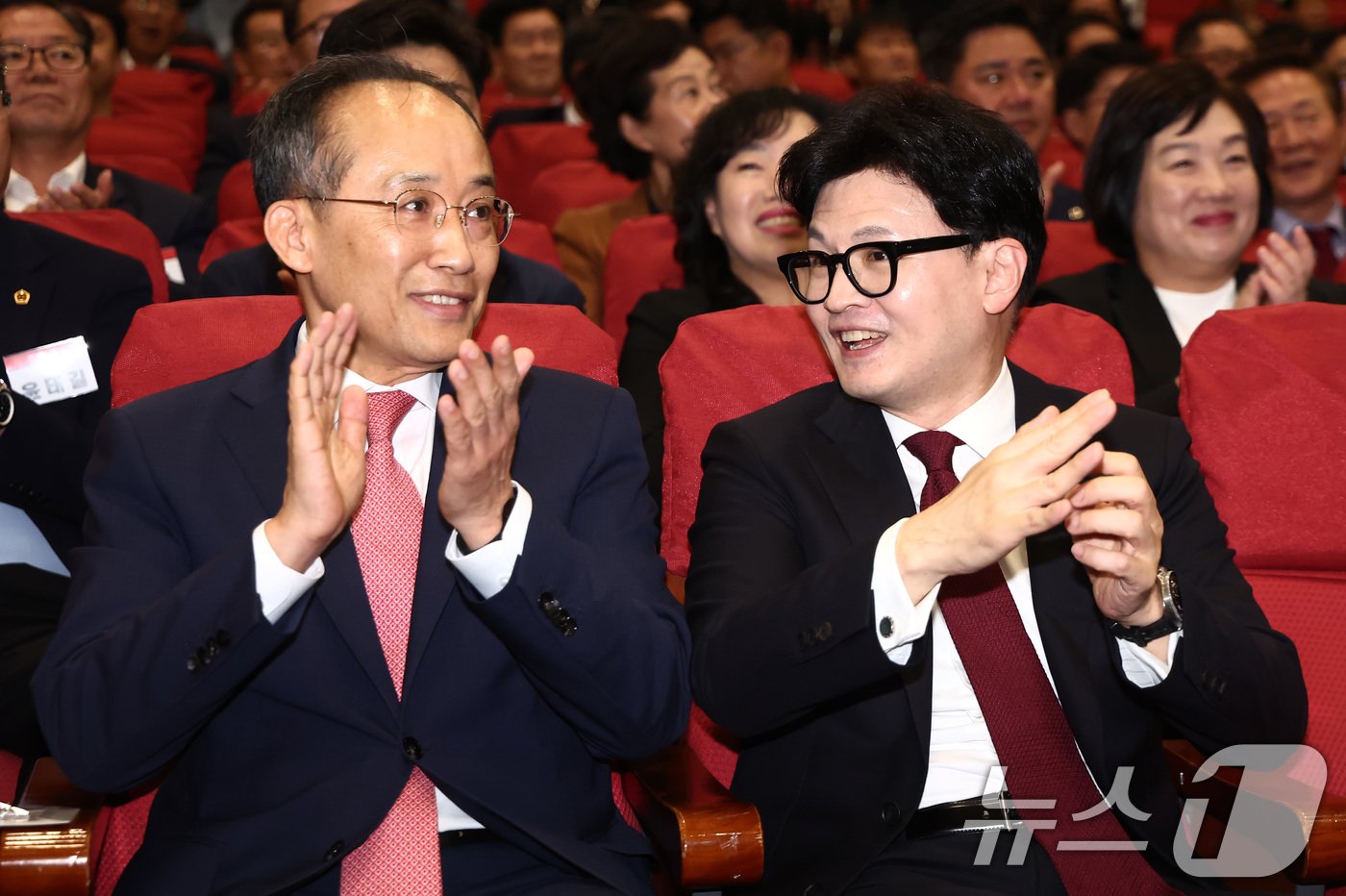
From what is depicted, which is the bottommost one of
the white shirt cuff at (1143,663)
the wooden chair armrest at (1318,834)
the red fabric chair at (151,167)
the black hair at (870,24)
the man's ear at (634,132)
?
the wooden chair armrest at (1318,834)

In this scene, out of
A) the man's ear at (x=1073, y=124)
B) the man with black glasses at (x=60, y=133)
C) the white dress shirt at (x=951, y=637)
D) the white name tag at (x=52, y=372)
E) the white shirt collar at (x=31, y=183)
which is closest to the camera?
the white dress shirt at (x=951, y=637)

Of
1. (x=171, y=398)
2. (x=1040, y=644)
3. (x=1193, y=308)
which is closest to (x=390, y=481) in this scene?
(x=171, y=398)

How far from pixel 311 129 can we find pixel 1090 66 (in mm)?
3960

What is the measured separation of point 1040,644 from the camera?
1901 millimetres

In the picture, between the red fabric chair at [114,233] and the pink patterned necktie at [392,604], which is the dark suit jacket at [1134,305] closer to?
the pink patterned necktie at [392,604]

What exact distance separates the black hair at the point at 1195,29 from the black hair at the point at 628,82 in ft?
7.68

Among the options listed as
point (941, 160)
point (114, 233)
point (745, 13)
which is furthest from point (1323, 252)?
point (114, 233)

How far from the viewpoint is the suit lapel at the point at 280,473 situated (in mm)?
1757

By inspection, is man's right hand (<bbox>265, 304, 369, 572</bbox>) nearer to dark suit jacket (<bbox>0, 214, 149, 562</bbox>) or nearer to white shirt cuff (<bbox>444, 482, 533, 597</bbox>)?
white shirt cuff (<bbox>444, 482, 533, 597</bbox>)

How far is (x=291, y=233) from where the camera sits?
6.51 ft

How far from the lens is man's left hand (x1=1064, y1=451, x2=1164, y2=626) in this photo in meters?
1.63

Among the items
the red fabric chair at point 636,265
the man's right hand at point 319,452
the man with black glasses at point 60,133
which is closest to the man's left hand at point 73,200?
the man with black glasses at point 60,133

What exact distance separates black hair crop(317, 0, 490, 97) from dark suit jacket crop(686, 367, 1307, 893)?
178 cm

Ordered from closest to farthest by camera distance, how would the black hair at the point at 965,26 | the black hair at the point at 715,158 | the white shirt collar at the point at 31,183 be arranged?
1. the black hair at the point at 715,158
2. the white shirt collar at the point at 31,183
3. the black hair at the point at 965,26
